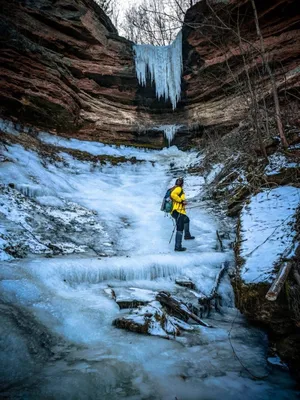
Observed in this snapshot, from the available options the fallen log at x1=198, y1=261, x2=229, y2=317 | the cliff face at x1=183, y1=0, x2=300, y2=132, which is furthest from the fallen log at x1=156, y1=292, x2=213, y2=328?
the cliff face at x1=183, y1=0, x2=300, y2=132

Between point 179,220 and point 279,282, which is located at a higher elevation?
point 179,220

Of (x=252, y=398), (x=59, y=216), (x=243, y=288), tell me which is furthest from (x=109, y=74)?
(x=252, y=398)

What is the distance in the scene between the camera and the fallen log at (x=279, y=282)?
2.20 meters

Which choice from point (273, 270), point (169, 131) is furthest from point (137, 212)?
point (169, 131)

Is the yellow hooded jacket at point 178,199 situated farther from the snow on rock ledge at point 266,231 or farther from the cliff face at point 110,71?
the cliff face at point 110,71

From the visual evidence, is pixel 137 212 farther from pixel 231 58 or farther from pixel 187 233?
pixel 231 58

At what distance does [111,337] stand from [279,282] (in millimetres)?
1757

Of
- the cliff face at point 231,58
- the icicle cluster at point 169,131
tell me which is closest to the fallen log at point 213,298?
the cliff face at point 231,58

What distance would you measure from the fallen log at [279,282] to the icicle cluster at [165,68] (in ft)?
47.2

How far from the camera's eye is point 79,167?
10164mm

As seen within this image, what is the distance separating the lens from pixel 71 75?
12.4 m

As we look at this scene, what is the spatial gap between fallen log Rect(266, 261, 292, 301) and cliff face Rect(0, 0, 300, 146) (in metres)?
6.28

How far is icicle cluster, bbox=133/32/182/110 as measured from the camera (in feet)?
49.6

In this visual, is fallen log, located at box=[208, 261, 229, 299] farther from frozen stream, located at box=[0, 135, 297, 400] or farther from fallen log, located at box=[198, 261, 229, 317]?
frozen stream, located at box=[0, 135, 297, 400]
